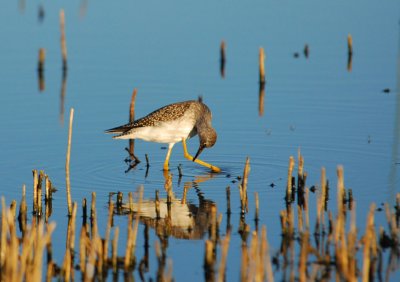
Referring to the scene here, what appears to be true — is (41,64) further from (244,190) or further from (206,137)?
(244,190)

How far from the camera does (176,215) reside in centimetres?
1197

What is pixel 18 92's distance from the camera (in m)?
19.7

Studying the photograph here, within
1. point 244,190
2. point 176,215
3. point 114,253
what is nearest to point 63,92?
point 176,215

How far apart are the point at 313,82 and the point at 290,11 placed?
6.38 meters

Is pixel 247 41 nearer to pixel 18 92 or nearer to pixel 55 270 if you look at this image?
pixel 18 92

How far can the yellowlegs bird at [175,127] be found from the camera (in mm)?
14539

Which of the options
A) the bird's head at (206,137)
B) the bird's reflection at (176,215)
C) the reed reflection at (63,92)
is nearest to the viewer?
the bird's reflection at (176,215)

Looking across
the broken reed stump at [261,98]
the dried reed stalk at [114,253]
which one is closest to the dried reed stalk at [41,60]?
the broken reed stump at [261,98]

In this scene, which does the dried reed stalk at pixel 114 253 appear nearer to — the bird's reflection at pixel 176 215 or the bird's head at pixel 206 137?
the bird's reflection at pixel 176 215

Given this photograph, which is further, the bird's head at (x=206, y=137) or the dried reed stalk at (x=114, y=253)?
the bird's head at (x=206, y=137)

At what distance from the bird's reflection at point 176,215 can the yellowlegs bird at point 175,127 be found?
146 cm

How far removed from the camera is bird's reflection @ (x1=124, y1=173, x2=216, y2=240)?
1116 centimetres

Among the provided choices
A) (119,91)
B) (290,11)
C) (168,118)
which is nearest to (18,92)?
(119,91)

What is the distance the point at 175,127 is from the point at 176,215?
113 inches
